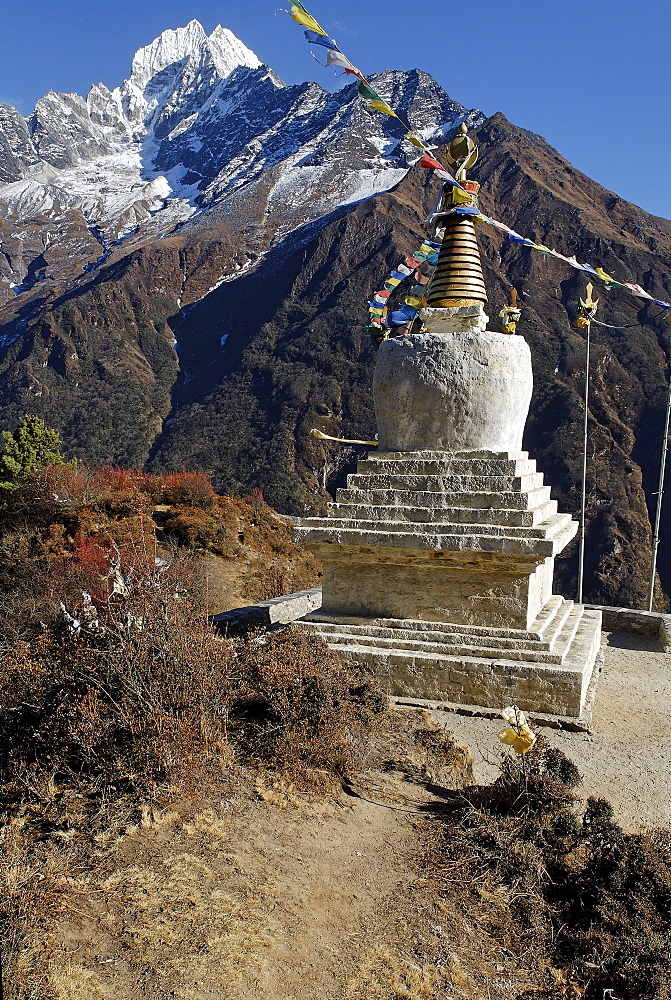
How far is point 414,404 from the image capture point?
7055 millimetres

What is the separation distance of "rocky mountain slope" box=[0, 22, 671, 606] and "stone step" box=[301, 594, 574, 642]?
43.1ft

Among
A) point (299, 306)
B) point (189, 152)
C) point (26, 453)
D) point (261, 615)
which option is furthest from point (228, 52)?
point (261, 615)

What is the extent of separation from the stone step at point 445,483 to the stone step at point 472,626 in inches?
53.7

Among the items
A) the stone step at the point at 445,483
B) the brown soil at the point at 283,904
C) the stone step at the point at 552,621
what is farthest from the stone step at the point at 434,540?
the brown soil at the point at 283,904

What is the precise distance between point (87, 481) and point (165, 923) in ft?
44.1

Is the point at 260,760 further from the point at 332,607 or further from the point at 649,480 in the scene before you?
the point at 649,480

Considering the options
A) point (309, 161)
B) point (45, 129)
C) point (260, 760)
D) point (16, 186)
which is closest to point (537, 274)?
point (309, 161)

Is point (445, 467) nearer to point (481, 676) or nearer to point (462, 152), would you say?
point (481, 676)

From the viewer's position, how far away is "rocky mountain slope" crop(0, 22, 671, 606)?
1802 inches

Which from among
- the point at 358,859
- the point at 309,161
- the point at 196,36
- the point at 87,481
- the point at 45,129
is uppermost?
the point at 196,36

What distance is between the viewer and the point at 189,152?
13200 centimetres

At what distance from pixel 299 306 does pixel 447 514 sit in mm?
60068

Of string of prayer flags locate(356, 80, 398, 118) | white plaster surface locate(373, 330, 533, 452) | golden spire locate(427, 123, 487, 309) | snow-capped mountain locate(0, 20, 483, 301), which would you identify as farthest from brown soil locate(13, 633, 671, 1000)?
snow-capped mountain locate(0, 20, 483, 301)

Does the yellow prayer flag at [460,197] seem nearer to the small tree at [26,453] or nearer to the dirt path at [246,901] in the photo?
the dirt path at [246,901]
